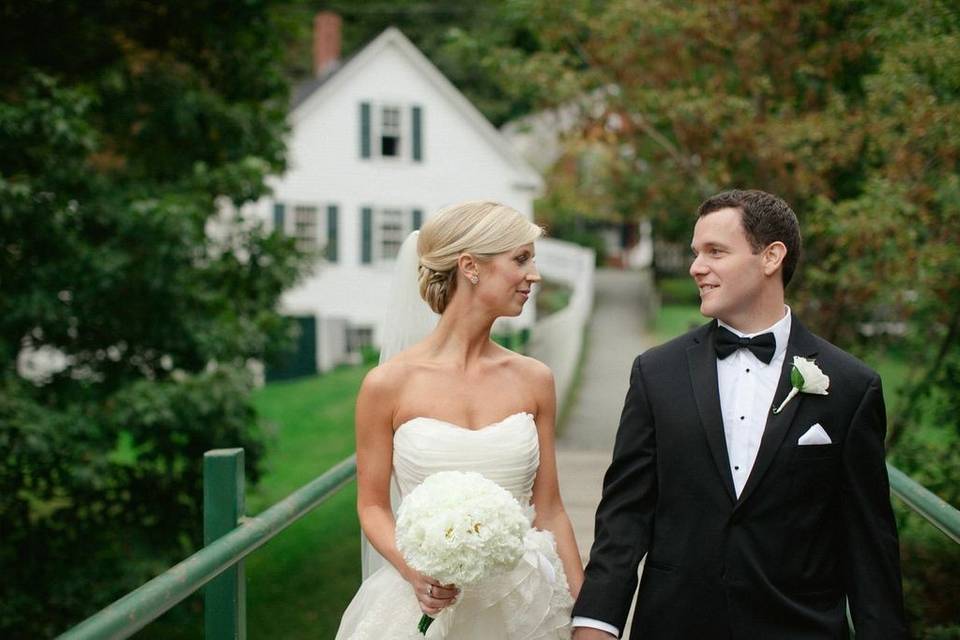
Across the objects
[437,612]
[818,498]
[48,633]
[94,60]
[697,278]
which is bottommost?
[48,633]

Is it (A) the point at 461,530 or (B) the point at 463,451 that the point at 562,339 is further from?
(A) the point at 461,530

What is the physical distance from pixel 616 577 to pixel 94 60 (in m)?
8.49

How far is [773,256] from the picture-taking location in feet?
9.77

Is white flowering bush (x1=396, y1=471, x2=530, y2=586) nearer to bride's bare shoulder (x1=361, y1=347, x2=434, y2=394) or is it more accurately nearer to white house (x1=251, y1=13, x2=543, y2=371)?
bride's bare shoulder (x1=361, y1=347, x2=434, y2=394)

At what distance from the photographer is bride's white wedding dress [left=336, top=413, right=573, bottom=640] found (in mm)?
3201

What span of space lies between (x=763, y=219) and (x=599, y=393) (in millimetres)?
14569

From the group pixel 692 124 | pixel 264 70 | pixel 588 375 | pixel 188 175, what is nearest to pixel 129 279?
pixel 188 175

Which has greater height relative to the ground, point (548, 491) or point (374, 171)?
point (374, 171)

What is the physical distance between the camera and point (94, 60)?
9.99 meters

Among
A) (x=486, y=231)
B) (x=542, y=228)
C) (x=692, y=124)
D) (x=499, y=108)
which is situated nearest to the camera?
(x=486, y=231)

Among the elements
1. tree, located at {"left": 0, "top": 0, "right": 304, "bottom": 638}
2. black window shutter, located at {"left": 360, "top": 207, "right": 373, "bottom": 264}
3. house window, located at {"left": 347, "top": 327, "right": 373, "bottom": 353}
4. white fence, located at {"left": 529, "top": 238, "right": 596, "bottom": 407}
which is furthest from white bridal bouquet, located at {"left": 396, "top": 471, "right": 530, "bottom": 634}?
house window, located at {"left": 347, "top": 327, "right": 373, "bottom": 353}

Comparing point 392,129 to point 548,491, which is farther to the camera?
point 392,129

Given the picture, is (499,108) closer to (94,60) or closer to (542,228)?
(94,60)

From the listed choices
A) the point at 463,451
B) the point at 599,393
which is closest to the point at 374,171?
the point at 599,393
